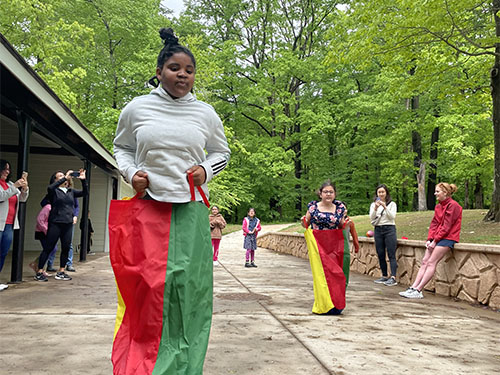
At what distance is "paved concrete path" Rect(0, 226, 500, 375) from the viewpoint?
3.28 m

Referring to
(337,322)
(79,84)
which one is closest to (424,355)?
(337,322)

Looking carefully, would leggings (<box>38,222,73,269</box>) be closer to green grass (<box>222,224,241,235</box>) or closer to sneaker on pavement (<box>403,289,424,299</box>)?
sneaker on pavement (<box>403,289,424,299</box>)

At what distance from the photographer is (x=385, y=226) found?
8.40 meters

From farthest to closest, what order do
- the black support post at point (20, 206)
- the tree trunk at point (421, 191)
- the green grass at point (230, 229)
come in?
1. the green grass at point (230, 229)
2. the tree trunk at point (421, 191)
3. the black support post at point (20, 206)

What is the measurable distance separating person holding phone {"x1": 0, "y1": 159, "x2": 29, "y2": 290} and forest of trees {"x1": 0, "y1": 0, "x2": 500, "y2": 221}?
26.7 ft

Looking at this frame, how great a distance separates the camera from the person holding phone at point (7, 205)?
6262 millimetres

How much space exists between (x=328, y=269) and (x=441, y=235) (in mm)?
2366

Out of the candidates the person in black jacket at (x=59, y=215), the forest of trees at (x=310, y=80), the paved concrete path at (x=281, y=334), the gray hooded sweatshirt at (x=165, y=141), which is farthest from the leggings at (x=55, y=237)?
the forest of trees at (x=310, y=80)

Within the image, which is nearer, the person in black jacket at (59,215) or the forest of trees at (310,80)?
the person in black jacket at (59,215)

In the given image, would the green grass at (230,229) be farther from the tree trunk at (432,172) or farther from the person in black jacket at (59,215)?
the person in black jacket at (59,215)

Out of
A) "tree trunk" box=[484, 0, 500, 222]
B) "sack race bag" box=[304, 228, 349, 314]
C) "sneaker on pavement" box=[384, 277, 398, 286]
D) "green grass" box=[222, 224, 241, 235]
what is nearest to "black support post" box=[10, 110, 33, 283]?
"sack race bag" box=[304, 228, 349, 314]

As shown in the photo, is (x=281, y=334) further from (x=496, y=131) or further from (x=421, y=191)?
(x=421, y=191)

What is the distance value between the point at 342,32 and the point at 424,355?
1011 cm

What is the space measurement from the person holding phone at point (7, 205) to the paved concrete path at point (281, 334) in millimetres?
697
